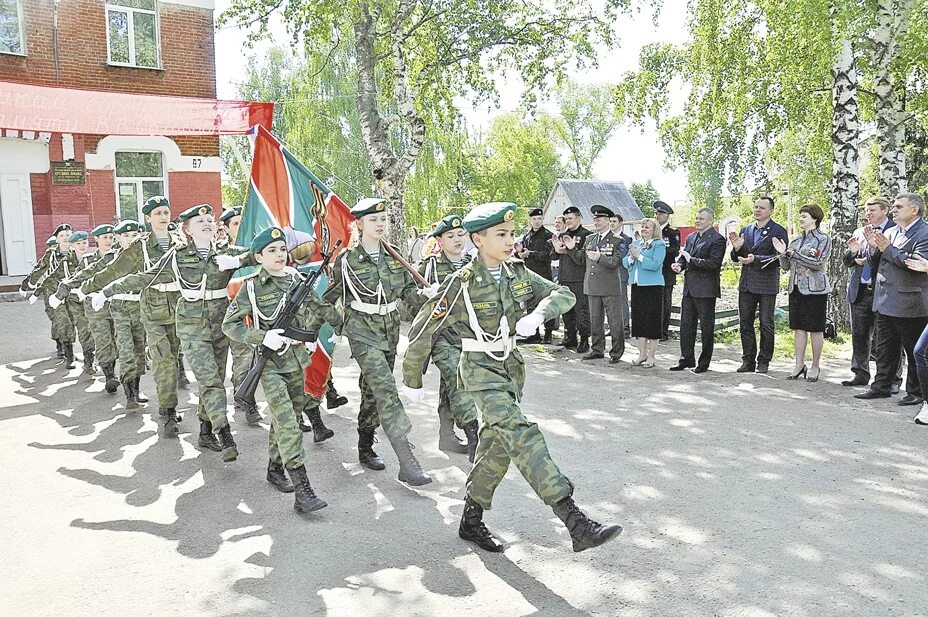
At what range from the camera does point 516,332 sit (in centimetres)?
463

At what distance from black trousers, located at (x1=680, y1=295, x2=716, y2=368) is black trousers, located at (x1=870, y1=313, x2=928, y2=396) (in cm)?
187

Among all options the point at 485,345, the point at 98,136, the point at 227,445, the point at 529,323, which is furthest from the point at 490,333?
the point at 98,136

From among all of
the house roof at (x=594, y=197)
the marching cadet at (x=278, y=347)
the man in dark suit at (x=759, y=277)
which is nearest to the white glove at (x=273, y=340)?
the marching cadet at (x=278, y=347)

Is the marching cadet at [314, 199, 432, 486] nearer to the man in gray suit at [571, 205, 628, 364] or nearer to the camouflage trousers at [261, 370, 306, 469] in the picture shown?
the camouflage trousers at [261, 370, 306, 469]

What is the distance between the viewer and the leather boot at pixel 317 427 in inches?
283

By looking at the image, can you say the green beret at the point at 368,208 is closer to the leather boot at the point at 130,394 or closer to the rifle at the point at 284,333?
the rifle at the point at 284,333

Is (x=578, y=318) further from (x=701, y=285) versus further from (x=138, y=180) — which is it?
(x=138, y=180)

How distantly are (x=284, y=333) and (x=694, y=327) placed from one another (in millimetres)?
5877

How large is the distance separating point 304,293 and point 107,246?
5.38 metres

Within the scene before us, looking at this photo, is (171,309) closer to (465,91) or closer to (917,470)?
(917,470)

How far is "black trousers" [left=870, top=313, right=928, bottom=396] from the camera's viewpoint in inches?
306

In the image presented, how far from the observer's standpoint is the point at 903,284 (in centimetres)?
769

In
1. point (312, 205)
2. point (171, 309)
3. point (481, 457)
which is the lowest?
point (481, 457)

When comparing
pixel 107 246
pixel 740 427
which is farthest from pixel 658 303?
pixel 107 246
